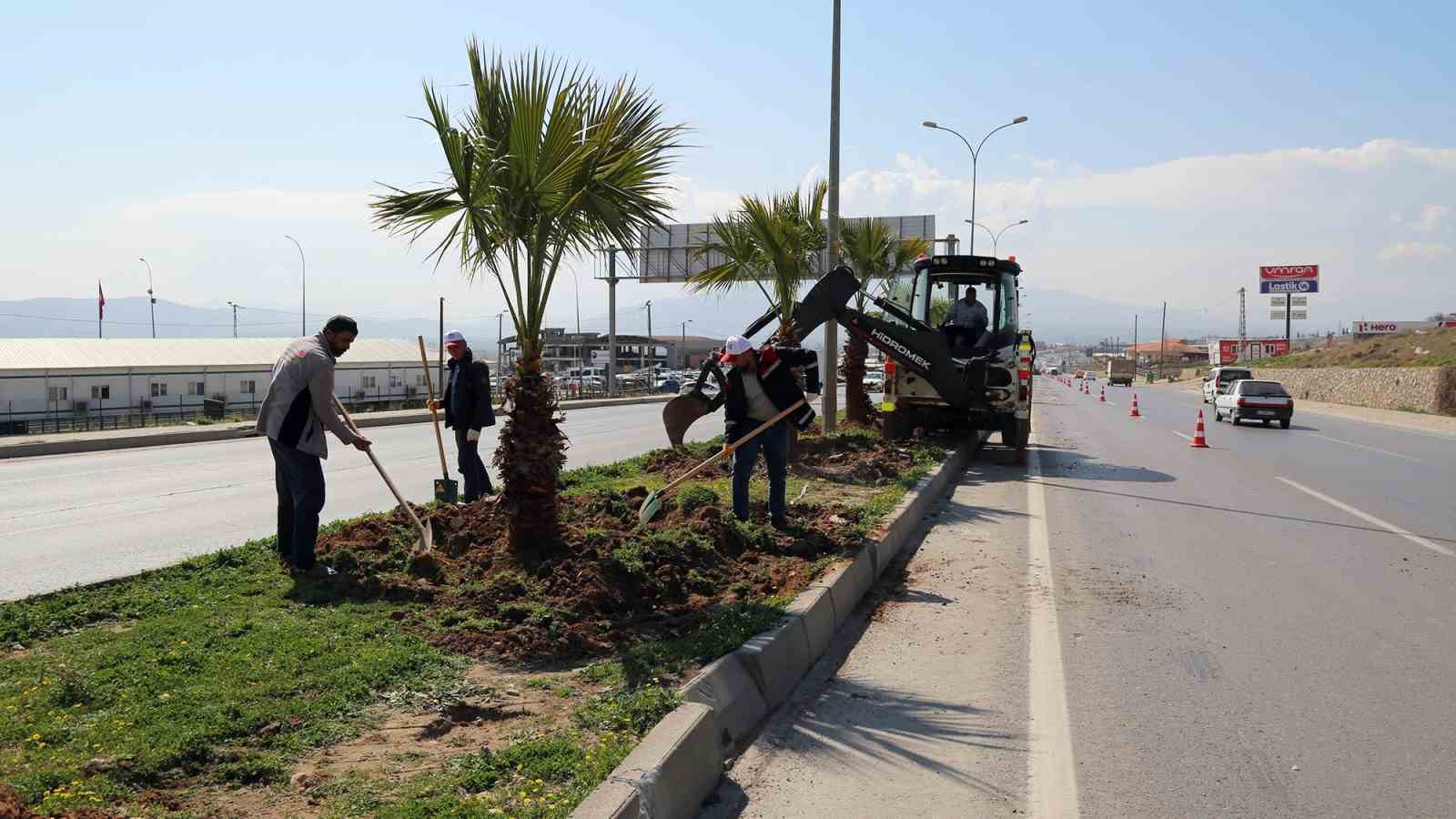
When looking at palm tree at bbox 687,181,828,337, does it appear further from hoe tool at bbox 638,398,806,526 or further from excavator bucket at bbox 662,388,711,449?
hoe tool at bbox 638,398,806,526

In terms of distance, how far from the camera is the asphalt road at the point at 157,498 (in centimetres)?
824

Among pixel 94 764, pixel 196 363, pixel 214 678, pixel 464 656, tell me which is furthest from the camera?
pixel 196 363

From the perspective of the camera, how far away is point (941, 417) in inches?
673

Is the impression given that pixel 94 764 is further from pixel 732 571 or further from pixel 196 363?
pixel 196 363

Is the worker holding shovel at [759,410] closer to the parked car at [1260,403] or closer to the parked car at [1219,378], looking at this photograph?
the parked car at [1260,403]

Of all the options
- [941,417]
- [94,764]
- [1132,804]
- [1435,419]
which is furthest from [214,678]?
[1435,419]

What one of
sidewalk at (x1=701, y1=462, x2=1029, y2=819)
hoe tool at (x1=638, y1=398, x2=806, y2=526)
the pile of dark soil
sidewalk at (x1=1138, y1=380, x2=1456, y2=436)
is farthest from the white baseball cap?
sidewalk at (x1=1138, y1=380, x2=1456, y2=436)

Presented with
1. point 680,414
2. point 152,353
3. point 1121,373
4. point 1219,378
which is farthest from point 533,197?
point 1121,373

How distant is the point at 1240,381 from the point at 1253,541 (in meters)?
20.9

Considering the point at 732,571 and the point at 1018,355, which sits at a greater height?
the point at 1018,355

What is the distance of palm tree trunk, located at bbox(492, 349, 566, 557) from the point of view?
6926mm

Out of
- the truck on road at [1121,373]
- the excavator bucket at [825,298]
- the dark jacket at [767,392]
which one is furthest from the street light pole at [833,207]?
the truck on road at [1121,373]

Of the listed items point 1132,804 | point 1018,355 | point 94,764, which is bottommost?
point 1132,804

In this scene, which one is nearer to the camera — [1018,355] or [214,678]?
[214,678]
